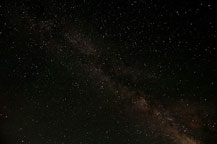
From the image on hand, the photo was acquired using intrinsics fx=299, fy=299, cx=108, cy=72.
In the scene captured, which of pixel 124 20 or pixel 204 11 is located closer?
pixel 204 11

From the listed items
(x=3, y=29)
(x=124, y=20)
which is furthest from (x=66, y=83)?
(x=124, y=20)

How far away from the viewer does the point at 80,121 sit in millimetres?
6152

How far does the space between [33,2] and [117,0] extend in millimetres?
1154

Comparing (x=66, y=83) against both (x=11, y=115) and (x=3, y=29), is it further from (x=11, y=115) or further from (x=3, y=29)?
(x=11, y=115)

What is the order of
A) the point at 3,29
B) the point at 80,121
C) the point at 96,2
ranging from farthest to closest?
the point at 80,121
the point at 3,29
the point at 96,2

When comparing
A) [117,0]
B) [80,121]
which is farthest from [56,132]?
[117,0]

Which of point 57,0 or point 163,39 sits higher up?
point 57,0

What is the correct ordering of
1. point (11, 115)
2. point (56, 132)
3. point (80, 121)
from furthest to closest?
point (11, 115) → point (56, 132) → point (80, 121)

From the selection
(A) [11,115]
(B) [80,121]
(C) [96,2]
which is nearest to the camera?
(C) [96,2]

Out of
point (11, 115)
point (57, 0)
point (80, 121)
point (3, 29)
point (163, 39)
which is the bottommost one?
point (11, 115)

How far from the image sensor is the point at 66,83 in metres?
5.29

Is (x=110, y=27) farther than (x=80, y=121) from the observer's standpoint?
No

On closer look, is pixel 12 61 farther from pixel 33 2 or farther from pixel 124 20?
pixel 124 20

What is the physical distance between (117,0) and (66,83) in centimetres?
198
